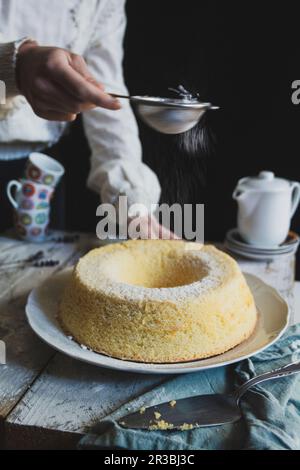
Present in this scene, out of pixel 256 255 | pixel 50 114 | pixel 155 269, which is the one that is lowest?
pixel 256 255

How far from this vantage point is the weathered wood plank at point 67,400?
2.23 ft

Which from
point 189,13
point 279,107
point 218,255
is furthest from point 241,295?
point 189,13

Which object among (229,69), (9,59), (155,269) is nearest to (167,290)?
(155,269)

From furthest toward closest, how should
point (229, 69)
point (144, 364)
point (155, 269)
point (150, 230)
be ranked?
1. point (229, 69)
2. point (150, 230)
3. point (155, 269)
4. point (144, 364)

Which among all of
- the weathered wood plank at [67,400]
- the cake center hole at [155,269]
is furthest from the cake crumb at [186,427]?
the cake center hole at [155,269]

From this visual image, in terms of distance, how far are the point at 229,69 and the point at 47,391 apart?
49.4 inches

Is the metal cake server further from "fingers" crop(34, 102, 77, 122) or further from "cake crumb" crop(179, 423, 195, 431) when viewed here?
"fingers" crop(34, 102, 77, 122)

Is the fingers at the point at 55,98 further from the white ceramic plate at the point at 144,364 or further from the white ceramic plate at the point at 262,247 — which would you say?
the white ceramic plate at the point at 262,247

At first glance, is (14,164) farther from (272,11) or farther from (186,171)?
(272,11)

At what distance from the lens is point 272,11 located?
1587 mm

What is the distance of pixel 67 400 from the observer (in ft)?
2.39

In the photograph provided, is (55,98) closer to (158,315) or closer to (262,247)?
(158,315)

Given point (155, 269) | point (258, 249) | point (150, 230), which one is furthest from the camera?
point (258, 249)

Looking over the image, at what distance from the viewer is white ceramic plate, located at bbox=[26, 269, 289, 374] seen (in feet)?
2.49
